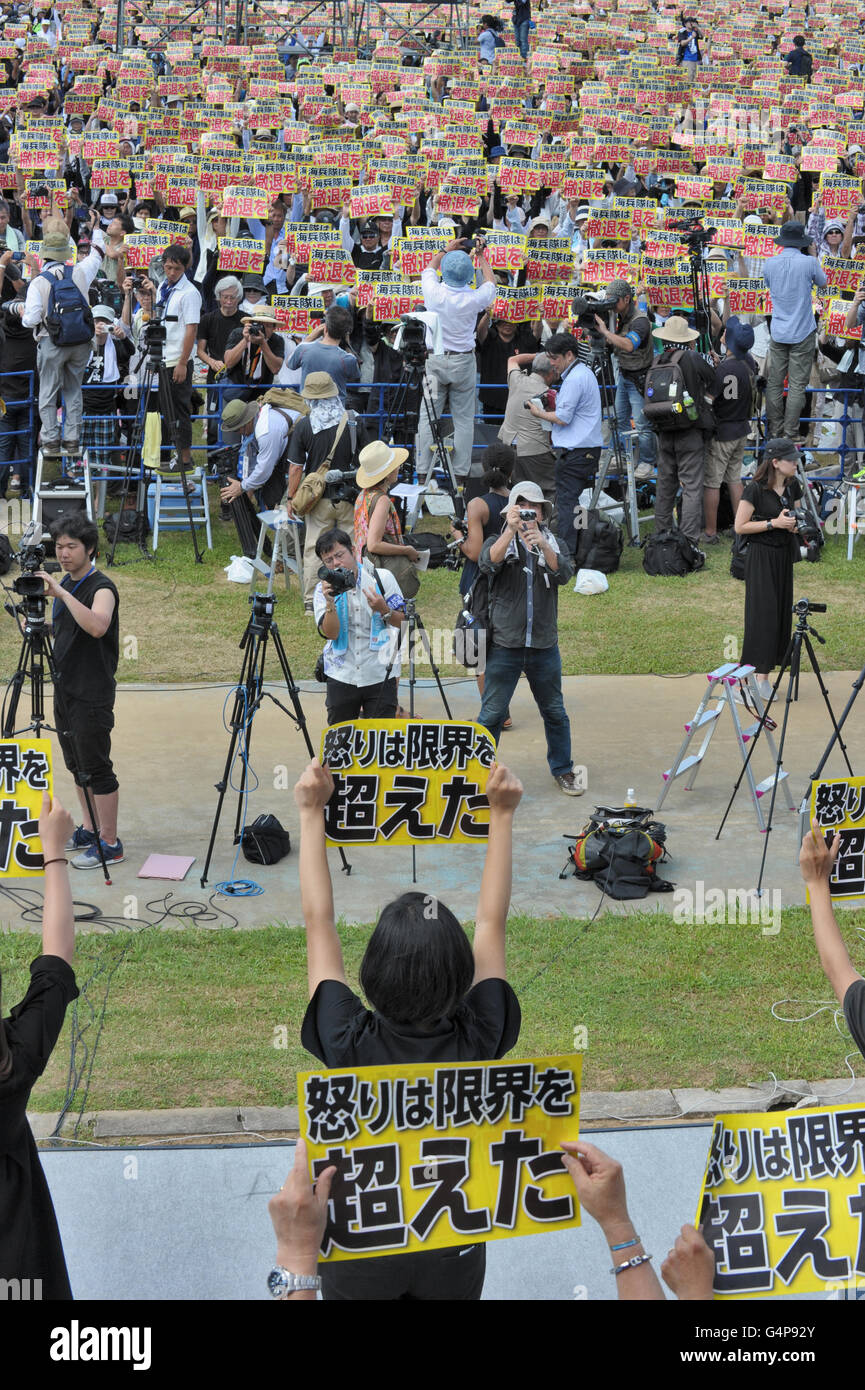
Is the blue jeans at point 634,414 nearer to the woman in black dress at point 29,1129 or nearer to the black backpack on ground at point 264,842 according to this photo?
the black backpack on ground at point 264,842

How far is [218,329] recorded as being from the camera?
592 inches

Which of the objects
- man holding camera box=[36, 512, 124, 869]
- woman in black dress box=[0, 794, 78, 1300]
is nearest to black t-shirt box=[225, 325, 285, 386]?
man holding camera box=[36, 512, 124, 869]

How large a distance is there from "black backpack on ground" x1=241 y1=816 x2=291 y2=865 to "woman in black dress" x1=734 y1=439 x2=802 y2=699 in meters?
3.51

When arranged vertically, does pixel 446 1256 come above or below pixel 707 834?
above

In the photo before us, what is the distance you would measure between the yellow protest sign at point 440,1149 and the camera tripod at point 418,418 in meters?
10.3

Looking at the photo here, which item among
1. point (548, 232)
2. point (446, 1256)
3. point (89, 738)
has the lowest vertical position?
point (89, 738)

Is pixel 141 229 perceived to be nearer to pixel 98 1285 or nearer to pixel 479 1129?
pixel 98 1285

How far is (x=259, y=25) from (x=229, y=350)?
22.6m

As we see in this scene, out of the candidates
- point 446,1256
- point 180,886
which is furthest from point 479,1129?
point 180,886

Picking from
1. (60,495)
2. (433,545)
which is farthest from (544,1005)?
(60,495)

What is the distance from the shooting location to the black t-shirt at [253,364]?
1433cm

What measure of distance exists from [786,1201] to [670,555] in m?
11.0

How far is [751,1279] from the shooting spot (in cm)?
357

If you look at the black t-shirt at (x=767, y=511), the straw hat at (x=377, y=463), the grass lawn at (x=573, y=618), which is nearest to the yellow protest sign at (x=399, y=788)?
the straw hat at (x=377, y=463)
